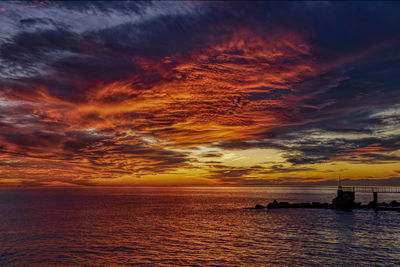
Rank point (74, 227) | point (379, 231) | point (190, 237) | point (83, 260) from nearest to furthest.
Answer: point (83, 260), point (190, 237), point (379, 231), point (74, 227)

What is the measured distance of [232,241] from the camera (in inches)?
1690

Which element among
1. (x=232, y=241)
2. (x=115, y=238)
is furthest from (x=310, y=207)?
(x=115, y=238)

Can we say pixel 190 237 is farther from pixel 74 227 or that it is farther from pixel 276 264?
pixel 74 227

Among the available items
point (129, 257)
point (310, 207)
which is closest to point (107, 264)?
point (129, 257)

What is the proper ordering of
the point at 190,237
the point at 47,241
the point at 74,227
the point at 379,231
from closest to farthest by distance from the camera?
the point at 47,241
the point at 190,237
the point at 379,231
the point at 74,227

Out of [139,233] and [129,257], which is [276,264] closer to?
[129,257]

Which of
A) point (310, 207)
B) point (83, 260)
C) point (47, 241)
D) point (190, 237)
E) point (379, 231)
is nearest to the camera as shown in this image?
point (83, 260)

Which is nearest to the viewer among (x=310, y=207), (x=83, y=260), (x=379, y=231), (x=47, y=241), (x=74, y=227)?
(x=83, y=260)

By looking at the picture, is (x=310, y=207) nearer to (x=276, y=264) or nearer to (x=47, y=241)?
(x=276, y=264)

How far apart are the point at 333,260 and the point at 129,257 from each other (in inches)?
912

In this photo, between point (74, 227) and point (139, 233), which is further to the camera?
point (74, 227)

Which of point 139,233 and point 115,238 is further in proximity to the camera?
point 139,233

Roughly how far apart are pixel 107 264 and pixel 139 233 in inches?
722

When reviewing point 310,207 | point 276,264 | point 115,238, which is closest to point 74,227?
point 115,238
